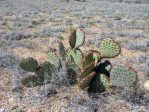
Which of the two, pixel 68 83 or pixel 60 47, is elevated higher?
pixel 60 47

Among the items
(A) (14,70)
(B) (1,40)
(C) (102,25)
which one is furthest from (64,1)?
(A) (14,70)

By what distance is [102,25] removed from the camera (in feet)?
55.1

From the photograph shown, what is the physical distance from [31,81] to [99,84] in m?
1.19

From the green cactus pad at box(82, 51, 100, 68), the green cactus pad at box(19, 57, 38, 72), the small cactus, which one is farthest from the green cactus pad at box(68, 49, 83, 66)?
A: the green cactus pad at box(19, 57, 38, 72)

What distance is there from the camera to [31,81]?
621 centimetres

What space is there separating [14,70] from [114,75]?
2.24m

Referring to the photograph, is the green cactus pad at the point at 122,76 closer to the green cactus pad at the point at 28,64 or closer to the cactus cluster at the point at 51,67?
the cactus cluster at the point at 51,67

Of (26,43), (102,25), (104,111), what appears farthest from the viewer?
(102,25)

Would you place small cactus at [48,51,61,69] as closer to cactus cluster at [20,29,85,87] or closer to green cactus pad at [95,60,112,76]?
cactus cluster at [20,29,85,87]

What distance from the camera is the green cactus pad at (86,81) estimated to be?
227 inches

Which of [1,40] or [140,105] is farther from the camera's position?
[1,40]

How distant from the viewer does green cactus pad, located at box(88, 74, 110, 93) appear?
5910 mm

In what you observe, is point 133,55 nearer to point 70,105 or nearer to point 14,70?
point 14,70

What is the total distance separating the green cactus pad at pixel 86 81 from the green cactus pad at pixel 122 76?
1.08 ft
